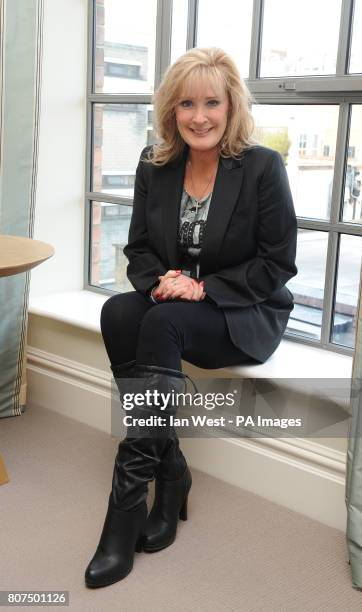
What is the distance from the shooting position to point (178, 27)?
8.53 feet

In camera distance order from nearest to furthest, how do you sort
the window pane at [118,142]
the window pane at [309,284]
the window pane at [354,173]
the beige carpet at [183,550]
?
the beige carpet at [183,550] → the window pane at [354,173] → the window pane at [309,284] → the window pane at [118,142]

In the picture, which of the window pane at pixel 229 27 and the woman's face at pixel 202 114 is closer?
the woman's face at pixel 202 114

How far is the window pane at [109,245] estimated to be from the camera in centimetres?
293

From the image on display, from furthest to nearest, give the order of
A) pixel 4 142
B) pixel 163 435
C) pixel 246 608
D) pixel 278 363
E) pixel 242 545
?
pixel 4 142
pixel 278 363
pixel 242 545
pixel 163 435
pixel 246 608

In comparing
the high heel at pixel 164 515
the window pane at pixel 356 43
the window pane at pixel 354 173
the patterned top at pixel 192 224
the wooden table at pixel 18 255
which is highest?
the window pane at pixel 356 43

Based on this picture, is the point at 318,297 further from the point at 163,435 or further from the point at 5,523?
the point at 5,523

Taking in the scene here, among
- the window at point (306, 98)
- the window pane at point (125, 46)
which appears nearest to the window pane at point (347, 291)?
the window at point (306, 98)

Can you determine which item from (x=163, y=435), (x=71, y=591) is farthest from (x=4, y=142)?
(x=71, y=591)

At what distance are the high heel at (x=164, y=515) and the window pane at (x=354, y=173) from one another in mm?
881

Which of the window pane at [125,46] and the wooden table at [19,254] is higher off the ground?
the window pane at [125,46]

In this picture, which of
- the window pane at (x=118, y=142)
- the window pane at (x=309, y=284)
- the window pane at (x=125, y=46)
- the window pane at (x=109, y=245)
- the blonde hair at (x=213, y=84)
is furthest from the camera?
the window pane at (x=109, y=245)

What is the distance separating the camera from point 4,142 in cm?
261

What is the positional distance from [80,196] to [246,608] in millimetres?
1750

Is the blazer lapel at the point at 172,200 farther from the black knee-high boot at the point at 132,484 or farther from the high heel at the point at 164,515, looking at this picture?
the high heel at the point at 164,515
